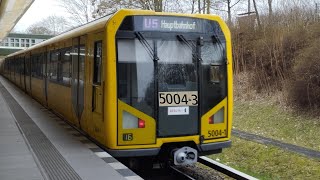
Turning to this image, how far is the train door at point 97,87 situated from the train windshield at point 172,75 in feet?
1.58

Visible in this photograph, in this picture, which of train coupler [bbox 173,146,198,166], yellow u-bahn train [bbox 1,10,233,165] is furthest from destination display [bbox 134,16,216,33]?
train coupler [bbox 173,146,198,166]

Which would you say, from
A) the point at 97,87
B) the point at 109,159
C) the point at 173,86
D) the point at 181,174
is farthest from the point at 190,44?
the point at 181,174

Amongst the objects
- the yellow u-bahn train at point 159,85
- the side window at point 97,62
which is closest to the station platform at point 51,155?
the yellow u-bahn train at point 159,85

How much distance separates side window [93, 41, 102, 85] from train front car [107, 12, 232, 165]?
57 centimetres

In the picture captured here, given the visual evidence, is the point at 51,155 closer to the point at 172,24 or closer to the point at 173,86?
the point at 173,86

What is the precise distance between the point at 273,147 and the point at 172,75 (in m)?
3.95

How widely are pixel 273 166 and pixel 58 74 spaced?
596cm

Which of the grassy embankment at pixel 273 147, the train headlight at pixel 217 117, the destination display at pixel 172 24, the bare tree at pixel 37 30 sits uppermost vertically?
the bare tree at pixel 37 30

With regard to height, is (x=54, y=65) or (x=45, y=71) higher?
(x=54, y=65)

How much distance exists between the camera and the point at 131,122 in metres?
7.21

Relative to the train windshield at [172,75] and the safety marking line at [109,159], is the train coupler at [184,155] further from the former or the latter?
the safety marking line at [109,159]

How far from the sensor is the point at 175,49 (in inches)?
297

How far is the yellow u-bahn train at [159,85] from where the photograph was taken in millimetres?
7129

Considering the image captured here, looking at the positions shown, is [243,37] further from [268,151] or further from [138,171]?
[138,171]
